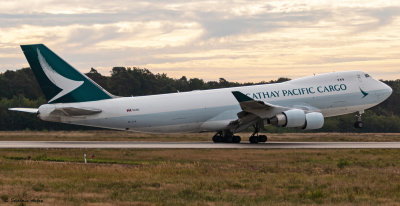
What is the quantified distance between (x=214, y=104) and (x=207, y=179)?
2214cm

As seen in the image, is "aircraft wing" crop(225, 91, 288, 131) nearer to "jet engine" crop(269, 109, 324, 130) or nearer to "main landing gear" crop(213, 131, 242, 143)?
"jet engine" crop(269, 109, 324, 130)

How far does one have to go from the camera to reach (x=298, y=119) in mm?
41250

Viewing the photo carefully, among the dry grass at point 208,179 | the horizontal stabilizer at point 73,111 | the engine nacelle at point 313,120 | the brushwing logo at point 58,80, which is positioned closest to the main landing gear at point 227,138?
the engine nacelle at point 313,120

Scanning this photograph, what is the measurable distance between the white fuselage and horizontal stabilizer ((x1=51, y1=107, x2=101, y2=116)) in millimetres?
353

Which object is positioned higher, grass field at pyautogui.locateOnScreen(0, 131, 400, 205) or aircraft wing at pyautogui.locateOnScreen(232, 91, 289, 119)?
aircraft wing at pyautogui.locateOnScreen(232, 91, 289, 119)

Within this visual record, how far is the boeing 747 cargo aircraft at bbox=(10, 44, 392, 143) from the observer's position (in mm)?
40625

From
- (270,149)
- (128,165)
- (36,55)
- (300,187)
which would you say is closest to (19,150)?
(36,55)

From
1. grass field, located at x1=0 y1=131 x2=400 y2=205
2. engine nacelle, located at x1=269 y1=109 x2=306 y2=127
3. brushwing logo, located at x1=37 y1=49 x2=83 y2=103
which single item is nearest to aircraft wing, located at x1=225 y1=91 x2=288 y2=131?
engine nacelle, located at x1=269 y1=109 x2=306 y2=127

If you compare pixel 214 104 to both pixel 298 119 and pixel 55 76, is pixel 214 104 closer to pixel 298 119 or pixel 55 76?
pixel 298 119

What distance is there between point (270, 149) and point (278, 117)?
13.6 ft

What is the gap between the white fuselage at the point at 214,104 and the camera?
42.1m

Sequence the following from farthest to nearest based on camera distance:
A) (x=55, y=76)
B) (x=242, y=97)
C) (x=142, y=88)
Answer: (x=142, y=88) < (x=242, y=97) < (x=55, y=76)

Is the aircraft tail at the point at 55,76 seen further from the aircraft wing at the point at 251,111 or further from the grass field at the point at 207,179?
the aircraft wing at the point at 251,111

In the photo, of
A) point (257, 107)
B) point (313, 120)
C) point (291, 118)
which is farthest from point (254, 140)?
point (313, 120)
